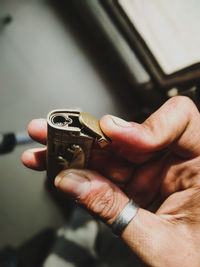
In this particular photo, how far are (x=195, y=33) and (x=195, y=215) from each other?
1010mm

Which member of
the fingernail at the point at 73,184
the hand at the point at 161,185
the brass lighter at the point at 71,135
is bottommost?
the hand at the point at 161,185

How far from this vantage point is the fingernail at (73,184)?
0.73m

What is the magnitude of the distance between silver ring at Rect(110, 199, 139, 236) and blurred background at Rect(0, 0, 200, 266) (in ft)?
3.14

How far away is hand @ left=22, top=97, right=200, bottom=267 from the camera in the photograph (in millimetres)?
682

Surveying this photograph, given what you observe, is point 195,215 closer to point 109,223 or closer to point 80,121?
point 109,223

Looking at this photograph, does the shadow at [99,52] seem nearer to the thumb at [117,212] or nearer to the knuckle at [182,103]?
the knuckle at [182,103]

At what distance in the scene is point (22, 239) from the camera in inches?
65.0

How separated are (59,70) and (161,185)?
4.29 feet

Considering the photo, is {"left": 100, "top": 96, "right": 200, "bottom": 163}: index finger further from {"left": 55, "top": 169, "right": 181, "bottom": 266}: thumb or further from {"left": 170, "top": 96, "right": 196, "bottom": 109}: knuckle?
{"left": 55, "top": 169, "right": 181, "bottom": 266}: thumb

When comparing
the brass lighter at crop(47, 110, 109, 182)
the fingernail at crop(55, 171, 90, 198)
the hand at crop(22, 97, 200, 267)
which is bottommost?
the hand at crop(22, 97, 200, 267)

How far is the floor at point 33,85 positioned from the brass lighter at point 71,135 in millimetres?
1001

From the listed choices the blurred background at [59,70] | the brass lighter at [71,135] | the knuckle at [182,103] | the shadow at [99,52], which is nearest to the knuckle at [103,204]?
the brass lighter at [71,135]

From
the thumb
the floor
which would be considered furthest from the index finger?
the floor

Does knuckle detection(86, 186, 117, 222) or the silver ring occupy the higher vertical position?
knuckle detection(86, 186, 117, 222)
